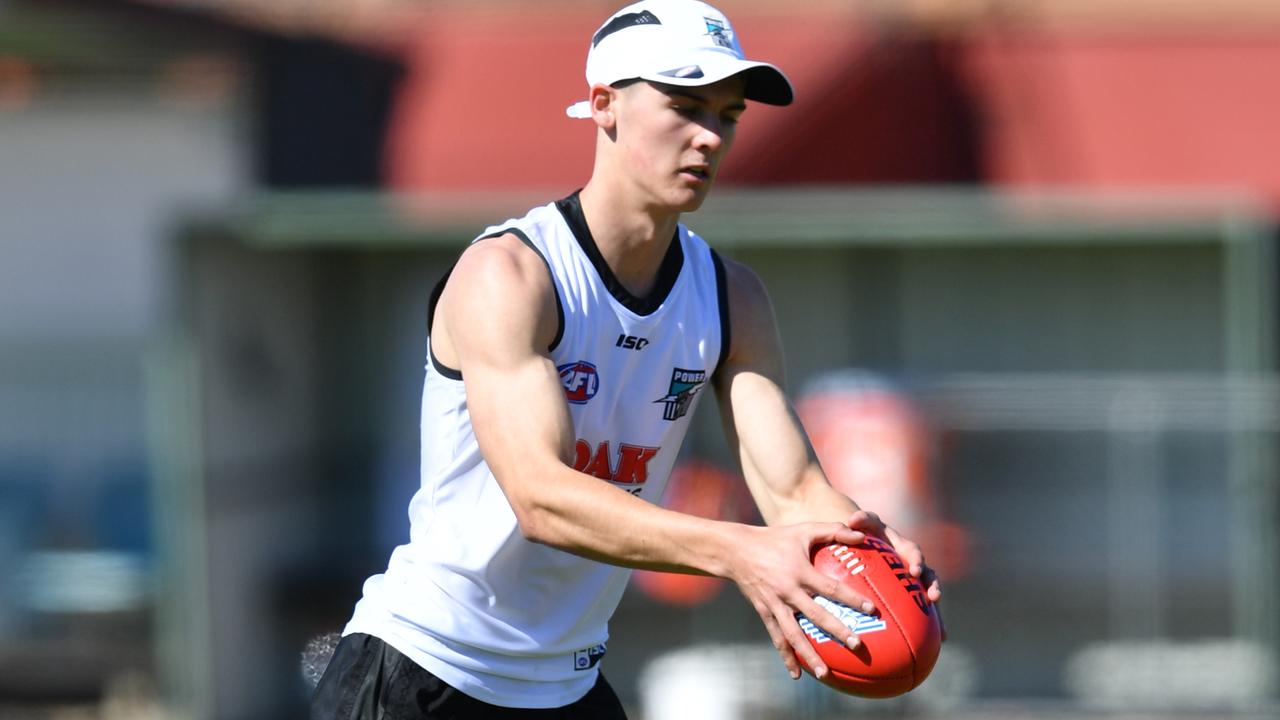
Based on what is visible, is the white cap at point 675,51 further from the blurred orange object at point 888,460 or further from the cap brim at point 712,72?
the blurred orange object at point 888,460

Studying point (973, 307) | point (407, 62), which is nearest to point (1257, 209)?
point (973, 307)

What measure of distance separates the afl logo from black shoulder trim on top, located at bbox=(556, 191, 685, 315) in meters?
0.18

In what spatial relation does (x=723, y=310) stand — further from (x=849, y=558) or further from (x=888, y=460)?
(x=888, y=460)

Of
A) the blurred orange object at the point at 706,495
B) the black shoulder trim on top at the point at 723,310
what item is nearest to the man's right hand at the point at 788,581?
the black shoulder trim on top at the point at 723,310

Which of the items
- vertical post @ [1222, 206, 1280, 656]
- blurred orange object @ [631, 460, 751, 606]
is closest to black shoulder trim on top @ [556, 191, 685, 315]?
blurred orange object @ [631, 460, 751, 606]

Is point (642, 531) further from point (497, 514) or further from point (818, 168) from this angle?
point (818, 168)

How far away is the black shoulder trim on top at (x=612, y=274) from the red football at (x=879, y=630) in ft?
2.62

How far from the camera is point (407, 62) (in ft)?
42.0

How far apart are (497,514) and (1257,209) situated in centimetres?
837

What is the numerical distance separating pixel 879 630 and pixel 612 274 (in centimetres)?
106

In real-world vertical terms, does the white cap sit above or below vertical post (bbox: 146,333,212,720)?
above

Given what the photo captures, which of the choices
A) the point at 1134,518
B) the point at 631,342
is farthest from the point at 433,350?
the point at 1134,518

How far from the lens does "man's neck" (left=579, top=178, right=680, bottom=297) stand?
13.4 ft

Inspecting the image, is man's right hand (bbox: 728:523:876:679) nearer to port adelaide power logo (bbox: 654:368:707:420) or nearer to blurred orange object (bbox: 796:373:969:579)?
port adelaide power logo (bbox: 654:368:707:420)
